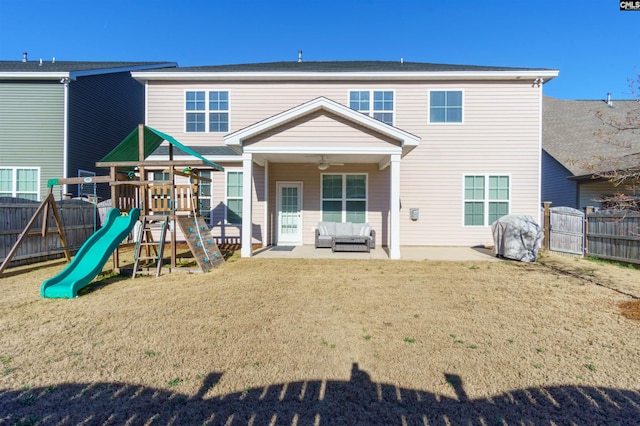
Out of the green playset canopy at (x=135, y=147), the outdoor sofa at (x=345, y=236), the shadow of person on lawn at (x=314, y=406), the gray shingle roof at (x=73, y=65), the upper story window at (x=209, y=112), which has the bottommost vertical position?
the shadow of person on lawn at (x=314, y=406)

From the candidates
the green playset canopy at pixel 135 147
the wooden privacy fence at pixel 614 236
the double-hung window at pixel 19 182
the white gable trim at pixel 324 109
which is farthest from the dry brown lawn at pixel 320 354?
the double-hung window at pixel 19 182

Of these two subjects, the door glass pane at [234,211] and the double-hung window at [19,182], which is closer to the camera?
the door glass pane at [234,211]

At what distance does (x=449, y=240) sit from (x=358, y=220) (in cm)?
316

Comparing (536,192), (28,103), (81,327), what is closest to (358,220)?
(536,192)

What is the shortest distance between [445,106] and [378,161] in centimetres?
316

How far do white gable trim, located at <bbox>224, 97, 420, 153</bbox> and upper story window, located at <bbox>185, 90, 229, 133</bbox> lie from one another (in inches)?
128

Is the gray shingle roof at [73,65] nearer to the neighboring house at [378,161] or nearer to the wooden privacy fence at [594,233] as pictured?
the neighboring house at [378,161]

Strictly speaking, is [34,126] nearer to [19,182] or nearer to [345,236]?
[19,182]

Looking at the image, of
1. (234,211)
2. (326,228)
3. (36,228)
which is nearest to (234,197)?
(234,211)

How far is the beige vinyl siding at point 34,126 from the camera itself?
1170 cm

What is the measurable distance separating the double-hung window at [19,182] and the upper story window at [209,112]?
5.67 metres

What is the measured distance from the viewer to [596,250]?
381 inches

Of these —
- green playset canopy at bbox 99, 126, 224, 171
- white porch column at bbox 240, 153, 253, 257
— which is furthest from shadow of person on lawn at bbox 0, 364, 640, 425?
white porch column at bbox 240, 153, 253, 257

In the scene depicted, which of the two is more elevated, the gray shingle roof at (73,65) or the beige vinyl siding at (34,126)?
the gray shingle roof at (73,65)
